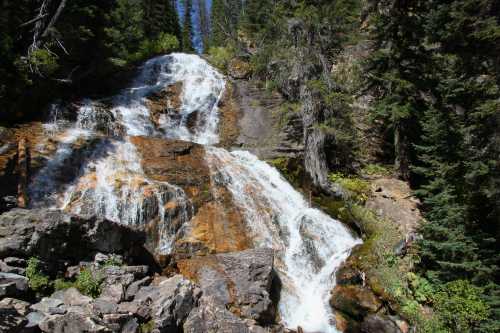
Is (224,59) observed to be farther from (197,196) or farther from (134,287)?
(134,287)

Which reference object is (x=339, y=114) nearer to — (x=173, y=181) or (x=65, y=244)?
(x=173, y=181)

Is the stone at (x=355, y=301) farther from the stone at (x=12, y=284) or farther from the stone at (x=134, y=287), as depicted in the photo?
the stone at (x=12, y=284)

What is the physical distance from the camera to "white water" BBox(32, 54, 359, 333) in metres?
10.5

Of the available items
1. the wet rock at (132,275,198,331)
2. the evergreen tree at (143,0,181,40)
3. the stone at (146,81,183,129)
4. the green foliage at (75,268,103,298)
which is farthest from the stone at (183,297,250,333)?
the evergreen tree at (143,0,181,40)

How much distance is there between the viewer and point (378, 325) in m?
9.31

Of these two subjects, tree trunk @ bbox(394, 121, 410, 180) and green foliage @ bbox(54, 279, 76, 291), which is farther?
tree trunk @ bbox(394, 121, 410, 180)

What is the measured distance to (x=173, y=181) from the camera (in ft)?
41.4

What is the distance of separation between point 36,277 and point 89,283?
106 cm

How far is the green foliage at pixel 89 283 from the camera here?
7762mm

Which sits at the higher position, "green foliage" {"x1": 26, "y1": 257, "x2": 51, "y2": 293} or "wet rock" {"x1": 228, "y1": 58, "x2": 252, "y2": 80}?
"wet rock" {"x1": 228, "y1": 58, "x2": 252, "y2": 80}

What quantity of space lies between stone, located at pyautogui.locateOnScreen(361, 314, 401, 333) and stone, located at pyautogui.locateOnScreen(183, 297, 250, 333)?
3.63 meters

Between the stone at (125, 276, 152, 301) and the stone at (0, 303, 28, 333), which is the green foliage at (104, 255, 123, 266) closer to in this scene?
the stone at (125, 276, 152, 301)

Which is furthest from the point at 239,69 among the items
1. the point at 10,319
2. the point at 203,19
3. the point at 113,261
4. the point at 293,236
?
the point at 203,19

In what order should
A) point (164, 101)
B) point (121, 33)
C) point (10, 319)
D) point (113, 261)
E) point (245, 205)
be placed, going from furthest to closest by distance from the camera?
1. point (121, 33)
2. point (164, 101)
3. point (245, 205)
4. point (113, 261)
5. point (10, 319)
